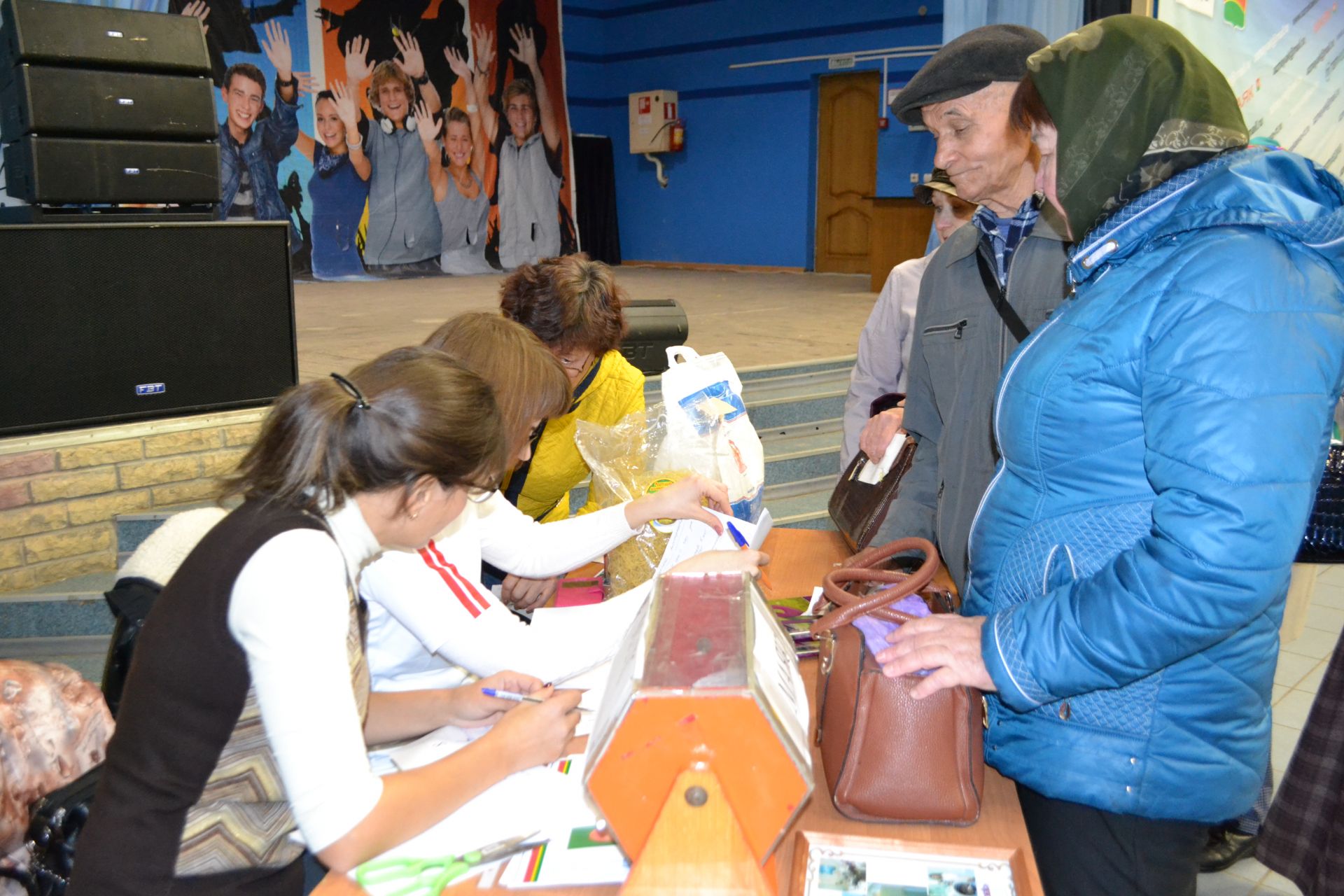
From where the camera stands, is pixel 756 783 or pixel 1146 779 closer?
pixel 756 783

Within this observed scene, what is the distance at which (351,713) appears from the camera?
37.6 inches

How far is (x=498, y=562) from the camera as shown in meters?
1.82

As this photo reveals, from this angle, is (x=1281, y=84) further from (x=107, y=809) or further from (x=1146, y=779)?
(x=107, y=809)

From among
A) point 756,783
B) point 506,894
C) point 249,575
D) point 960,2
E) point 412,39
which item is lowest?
point 506,894

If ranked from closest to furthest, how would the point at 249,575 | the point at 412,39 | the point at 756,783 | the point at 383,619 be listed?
the point at 756,783 → the point at 249,575 → the point at 383,619 → the point at 412,39

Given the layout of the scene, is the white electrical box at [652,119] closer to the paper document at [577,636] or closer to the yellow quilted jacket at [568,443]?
the yellow quilted jacket at [568,443]

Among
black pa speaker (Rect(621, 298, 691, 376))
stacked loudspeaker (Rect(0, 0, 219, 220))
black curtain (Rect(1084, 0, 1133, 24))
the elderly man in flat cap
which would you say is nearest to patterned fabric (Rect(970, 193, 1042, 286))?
the elderly man in flat cap

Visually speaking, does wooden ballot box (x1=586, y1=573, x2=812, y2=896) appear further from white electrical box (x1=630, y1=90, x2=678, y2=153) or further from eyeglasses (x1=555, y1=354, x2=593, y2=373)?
white electrical box (x1=630, y1=90, x2=678, y2=153)

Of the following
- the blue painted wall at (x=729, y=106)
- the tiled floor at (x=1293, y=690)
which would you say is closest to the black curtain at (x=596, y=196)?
the blue painted wall at (x=729, y=106)

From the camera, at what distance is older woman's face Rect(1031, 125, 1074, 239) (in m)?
1.08

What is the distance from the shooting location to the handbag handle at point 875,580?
3.53 ft

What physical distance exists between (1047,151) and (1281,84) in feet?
11.0

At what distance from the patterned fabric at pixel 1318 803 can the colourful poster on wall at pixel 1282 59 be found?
2310 mm

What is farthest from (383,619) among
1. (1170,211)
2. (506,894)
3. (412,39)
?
(412,39)
